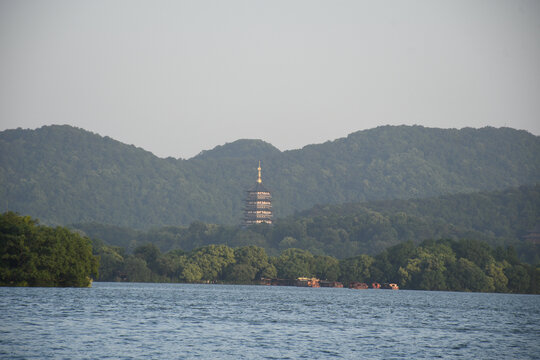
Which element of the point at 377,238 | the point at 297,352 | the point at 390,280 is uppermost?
the point at 377,238

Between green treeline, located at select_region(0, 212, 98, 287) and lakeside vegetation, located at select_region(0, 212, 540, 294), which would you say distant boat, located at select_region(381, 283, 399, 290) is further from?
green treeline, located at select_region(0, 212, 98, 287)

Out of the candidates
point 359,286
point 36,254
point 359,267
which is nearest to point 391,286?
point 359,286

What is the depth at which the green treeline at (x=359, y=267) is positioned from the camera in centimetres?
12938

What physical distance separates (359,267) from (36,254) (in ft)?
224

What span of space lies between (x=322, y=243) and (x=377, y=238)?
12.6 metres

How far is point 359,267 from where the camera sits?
14050cm

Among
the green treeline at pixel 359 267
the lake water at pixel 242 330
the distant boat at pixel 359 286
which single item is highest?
the green treeline at pixel 359 267

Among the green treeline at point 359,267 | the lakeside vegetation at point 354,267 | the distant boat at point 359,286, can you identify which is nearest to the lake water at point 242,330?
the lakeside vegetation at point 354,267

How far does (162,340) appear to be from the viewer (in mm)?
49562

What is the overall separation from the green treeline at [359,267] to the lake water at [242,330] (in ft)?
141

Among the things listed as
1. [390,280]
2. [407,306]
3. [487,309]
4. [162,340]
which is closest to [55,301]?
[162,340]

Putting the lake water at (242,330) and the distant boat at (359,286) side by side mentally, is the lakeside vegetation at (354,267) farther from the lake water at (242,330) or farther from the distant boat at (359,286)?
the lake water at (242,330)

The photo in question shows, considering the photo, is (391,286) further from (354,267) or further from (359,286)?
(354,267)

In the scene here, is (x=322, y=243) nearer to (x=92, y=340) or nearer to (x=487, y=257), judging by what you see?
(x=487, y=257)
